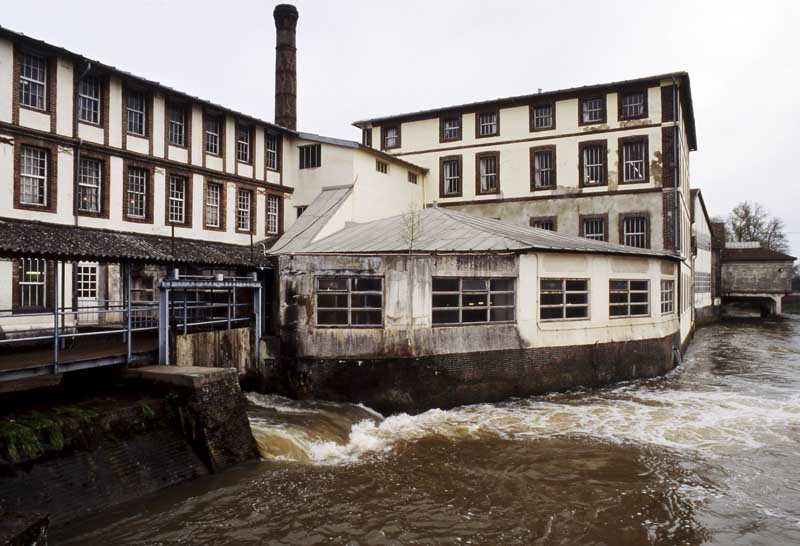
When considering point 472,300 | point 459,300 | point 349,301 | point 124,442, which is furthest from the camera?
point 472,300

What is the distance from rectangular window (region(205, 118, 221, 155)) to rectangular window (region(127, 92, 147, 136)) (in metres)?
3.10

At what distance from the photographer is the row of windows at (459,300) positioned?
16312 millimetres

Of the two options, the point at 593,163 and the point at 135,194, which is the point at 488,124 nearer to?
the point at 593,163

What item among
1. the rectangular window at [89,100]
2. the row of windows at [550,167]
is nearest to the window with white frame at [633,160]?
the row of windows at [550,167]

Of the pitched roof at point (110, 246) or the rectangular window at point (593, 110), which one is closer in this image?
the pitched roof at point (110, 246)

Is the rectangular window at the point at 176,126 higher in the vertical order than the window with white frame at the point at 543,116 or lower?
lower

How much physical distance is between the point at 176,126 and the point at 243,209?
4.94 meters

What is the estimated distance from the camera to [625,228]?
2989cm

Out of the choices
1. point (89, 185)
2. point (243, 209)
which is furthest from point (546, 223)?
point (89, 185)

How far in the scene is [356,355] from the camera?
16.0 metres

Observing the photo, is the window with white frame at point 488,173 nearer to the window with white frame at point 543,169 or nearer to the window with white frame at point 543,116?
the window with white frame at point 543,169

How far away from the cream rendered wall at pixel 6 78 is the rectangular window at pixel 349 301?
40.6 ft

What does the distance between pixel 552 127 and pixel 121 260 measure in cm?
2573

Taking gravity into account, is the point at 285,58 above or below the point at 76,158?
above
